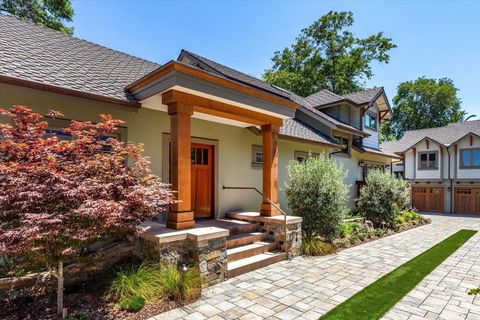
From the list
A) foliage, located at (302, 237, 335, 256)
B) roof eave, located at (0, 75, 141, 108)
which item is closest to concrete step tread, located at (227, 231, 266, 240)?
foliage, located at (302, 237, 335, 256)

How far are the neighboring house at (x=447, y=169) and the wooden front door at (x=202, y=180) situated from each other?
72.7 feet

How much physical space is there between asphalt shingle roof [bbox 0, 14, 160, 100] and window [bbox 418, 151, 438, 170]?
23974 millimetres

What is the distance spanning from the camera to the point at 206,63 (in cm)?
951

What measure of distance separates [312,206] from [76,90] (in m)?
6.37

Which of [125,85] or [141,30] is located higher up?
[141,30]

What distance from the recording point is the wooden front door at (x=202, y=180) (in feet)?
26.6

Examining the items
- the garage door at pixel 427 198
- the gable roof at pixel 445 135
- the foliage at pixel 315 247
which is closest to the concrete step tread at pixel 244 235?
the foliage at pixel 315 247

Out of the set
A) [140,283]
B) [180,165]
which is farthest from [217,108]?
[140,283]

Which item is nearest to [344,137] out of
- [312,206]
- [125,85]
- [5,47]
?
[312,206]

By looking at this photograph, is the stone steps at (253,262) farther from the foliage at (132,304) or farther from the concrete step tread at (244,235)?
the foliage at (132,304)

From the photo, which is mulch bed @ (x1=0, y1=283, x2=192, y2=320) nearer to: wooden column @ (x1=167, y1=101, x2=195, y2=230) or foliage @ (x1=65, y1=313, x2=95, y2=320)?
foliage @ (x1=65, y1=313, x2=95, y2=320)

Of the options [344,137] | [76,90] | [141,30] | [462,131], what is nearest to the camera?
[76,90]

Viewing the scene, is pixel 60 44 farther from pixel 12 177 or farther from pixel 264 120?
pixel 264 120

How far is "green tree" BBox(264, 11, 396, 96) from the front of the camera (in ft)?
91.3
